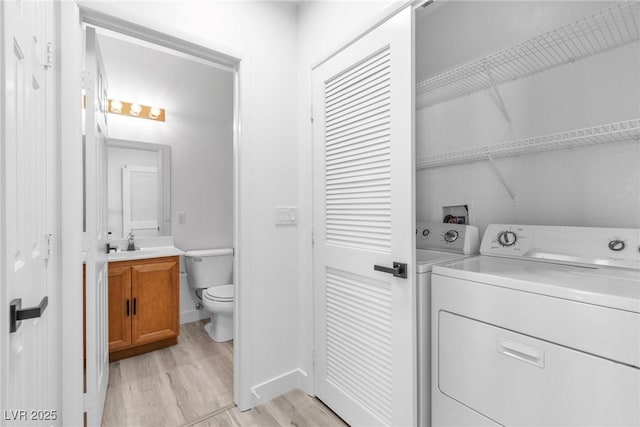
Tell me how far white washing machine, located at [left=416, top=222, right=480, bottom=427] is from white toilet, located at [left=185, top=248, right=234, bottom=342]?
1.78 m

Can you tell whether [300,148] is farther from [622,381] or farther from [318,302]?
[622,381]

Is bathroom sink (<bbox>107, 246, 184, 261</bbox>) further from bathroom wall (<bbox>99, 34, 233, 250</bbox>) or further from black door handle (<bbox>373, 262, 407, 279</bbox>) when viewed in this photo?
black door handle (<bbox>373, 262, 407, 279</bbox>)

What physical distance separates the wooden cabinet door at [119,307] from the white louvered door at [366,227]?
1.61 metres

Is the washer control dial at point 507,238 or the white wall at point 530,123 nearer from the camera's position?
the white wall at point 530,123

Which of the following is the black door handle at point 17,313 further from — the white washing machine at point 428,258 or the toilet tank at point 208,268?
the toilet tank at point 208,268

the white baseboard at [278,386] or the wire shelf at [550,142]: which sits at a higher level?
the wire shelf at [550,142]

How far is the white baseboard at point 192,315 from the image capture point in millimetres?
3232

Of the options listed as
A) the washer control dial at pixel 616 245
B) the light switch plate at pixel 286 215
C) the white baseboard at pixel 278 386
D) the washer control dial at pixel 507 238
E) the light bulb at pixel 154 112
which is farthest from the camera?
the light bulb at pixel 154 112

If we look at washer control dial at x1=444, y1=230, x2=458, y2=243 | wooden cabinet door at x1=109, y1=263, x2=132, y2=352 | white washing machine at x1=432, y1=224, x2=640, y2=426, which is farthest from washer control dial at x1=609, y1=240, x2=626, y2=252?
wooden cabinet door at x1=109, y1=263, x2=132, y2=352

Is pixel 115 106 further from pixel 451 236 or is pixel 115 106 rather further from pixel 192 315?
pixel 451 236

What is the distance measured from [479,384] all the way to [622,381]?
43 centimetres

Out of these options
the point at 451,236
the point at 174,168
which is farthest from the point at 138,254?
the point at 451,236

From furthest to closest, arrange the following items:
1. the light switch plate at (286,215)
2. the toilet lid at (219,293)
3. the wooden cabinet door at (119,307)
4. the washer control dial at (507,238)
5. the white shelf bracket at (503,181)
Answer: the toilet lid at (219,293) → the wooden cabinet door at (119,307) → the light switch plate at (286,215) → the white shelf bracket at (503,181) → the washer control dial at (507,238)

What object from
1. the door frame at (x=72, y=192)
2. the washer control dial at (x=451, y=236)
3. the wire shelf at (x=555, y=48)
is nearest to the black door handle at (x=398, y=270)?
the washer control dial at (x=451, y=236)
